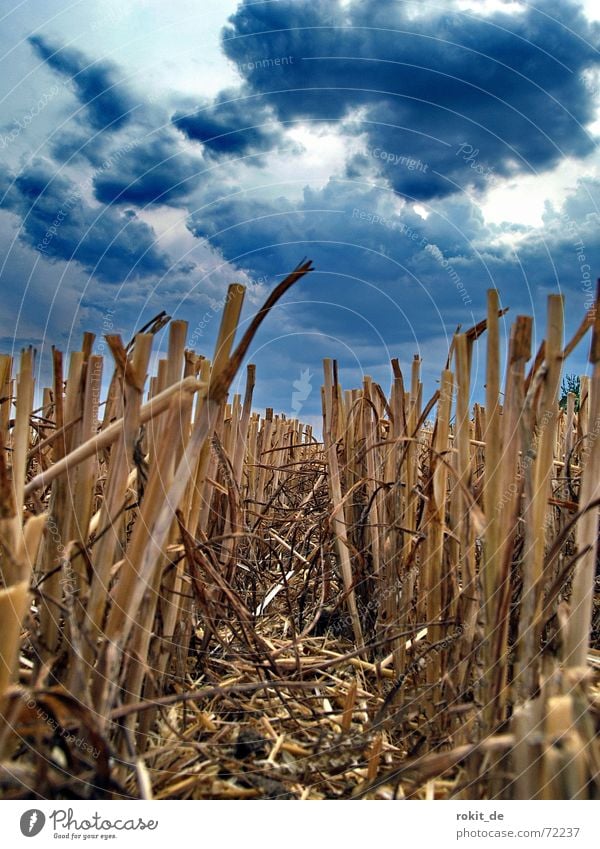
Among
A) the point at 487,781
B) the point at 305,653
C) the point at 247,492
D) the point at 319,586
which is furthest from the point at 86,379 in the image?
the point at 247,492

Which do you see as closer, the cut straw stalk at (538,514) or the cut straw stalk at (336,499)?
the cut straw stalk at (538,514)

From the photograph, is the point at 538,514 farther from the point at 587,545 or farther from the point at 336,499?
the point at 336,499

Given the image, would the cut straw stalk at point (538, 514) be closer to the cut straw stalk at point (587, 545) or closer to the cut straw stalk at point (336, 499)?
the cut straw stalk at point (587, 545)

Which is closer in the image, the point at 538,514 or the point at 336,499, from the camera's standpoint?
the point at 538,514

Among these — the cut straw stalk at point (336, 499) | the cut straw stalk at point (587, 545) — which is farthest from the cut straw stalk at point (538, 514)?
the cut straw stalk at point (336, 499)

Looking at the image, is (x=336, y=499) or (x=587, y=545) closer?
(x=587, y=545)

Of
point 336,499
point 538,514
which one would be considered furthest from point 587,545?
point 336,499

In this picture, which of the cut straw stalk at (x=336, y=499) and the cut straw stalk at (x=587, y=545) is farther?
the cut straw stalk at (x=336, y=499)

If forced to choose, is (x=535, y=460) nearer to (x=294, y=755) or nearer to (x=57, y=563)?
(x=294, y=755)

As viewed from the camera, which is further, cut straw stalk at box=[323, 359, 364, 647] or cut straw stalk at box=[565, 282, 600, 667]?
cut straw stalk at box=[323, 359, 364, 647]

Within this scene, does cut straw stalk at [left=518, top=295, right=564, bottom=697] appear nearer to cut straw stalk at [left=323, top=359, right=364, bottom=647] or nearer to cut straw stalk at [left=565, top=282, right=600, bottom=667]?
cut straw stalk at [left=565, top=282, right=600, bottom=667]

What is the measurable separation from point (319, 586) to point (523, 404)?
6.13ft

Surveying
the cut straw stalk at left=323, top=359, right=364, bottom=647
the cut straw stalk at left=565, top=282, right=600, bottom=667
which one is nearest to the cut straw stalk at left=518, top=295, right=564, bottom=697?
the cut straw stalk at left=565, top=282, right=600, bottom=667
